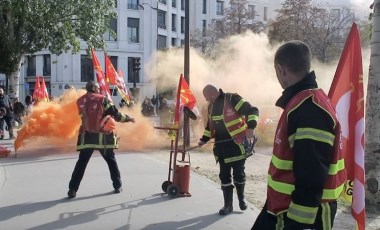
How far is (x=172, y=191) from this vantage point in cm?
714

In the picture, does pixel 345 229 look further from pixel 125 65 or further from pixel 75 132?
pixel 125 65

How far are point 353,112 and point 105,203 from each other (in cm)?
377

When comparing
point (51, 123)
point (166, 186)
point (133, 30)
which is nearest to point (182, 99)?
point (166, 186)

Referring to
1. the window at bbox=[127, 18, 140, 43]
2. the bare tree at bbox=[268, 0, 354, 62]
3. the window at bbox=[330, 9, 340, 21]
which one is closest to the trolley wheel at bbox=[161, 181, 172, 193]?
the bare tree at bbox=[268, 0, 354, 62]

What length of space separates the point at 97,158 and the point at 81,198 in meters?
4.12

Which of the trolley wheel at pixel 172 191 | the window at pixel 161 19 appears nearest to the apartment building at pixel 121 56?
the window at pixel 161 19

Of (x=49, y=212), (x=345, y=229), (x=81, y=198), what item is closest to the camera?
(x=345, y=229)

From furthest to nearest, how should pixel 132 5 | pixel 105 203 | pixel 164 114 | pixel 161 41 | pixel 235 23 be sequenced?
pixel 161 41
pixel 132 5
pixel 235 23
pixel 164 114
pixel 105 203

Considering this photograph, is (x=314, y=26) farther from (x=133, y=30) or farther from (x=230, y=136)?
(x=230, y=136)

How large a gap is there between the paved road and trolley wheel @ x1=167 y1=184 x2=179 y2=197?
12 centimetres

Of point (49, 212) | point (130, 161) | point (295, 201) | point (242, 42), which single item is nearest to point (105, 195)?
point (49, 212)

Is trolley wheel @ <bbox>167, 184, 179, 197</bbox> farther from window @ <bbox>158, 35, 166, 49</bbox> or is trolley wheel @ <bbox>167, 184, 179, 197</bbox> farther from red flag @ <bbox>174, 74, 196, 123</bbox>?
window @ <bbox>158, 35, 166, 49</bbox>

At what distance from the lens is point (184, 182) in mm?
7172

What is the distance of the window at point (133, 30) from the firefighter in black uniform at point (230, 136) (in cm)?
4872
